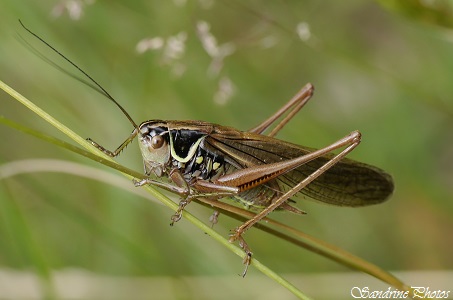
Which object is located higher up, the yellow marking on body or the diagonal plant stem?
the yellow marking on body

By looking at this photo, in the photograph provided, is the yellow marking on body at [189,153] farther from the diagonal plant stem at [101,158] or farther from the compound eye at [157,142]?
the diagonal plant stem at [101,158]

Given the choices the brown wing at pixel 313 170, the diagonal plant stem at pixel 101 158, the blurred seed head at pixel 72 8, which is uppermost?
the blurred seed head at pixel 72 8

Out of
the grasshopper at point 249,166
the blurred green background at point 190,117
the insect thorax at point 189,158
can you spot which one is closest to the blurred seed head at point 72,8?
the blurred green background at point 190,117

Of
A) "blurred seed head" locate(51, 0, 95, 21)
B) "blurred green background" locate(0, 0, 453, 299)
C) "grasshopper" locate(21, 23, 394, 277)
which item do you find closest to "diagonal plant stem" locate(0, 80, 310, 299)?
"grasshopper" locate(21, 23, 394, 277)

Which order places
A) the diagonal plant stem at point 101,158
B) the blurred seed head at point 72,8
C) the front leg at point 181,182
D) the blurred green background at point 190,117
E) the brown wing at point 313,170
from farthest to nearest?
the blurred green background at point 190,117 < the blurred seed head at point 72,8 < the brown wing at point 313,170 < the front leg at point 181,182 < the diagonal plant stem at point 101,158

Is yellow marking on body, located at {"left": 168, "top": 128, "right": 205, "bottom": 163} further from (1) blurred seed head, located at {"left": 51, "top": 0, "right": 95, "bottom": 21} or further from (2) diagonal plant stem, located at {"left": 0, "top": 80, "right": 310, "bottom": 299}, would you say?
(1) blurred seed head, located at {"left": 51, "top": 0, "right": 95, "bottom": 21}

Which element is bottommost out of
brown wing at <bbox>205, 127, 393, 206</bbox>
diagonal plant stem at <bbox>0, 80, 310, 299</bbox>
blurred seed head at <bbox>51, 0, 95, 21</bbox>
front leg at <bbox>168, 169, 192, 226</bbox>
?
diagonal plant stem at <bbox>0, 80, 310, 299</bbox>

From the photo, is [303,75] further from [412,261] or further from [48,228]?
[48,228]
